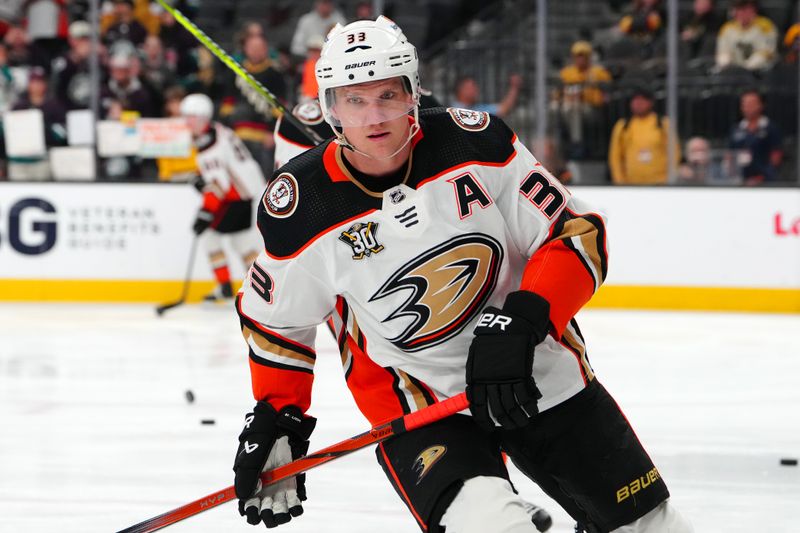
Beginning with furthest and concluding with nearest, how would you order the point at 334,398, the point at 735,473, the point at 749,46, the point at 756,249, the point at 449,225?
1. the point at 749,46
2. the point at 756,249
3. the point at 334,398
4. the point at 735,473
5. the point at 449,225

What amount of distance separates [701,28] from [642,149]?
111 cm

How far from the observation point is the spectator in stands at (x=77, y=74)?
8453mm

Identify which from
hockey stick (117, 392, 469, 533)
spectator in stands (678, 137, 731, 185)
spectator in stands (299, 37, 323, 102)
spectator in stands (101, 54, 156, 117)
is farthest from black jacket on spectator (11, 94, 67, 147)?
hockey stick (117, 392, 469, 533)

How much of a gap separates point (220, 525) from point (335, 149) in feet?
4.50

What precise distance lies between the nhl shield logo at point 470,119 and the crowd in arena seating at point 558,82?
5687 mm

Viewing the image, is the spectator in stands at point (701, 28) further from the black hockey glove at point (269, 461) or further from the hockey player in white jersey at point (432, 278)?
the black hockey glove at point (269, 461)

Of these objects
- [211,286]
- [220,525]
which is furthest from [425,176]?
[211,286]

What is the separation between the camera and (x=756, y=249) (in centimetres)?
748

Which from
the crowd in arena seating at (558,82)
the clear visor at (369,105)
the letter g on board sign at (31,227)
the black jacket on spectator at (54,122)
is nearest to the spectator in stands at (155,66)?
the crowd in arena seating at (558,82)

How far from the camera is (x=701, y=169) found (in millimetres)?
7703

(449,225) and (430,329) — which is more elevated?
(449,225)

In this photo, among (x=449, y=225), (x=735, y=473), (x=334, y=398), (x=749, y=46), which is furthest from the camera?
(x=749, y=46)

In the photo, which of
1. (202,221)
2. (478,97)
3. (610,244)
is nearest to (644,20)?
(478,97)

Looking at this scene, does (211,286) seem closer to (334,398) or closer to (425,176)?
(334,398)
